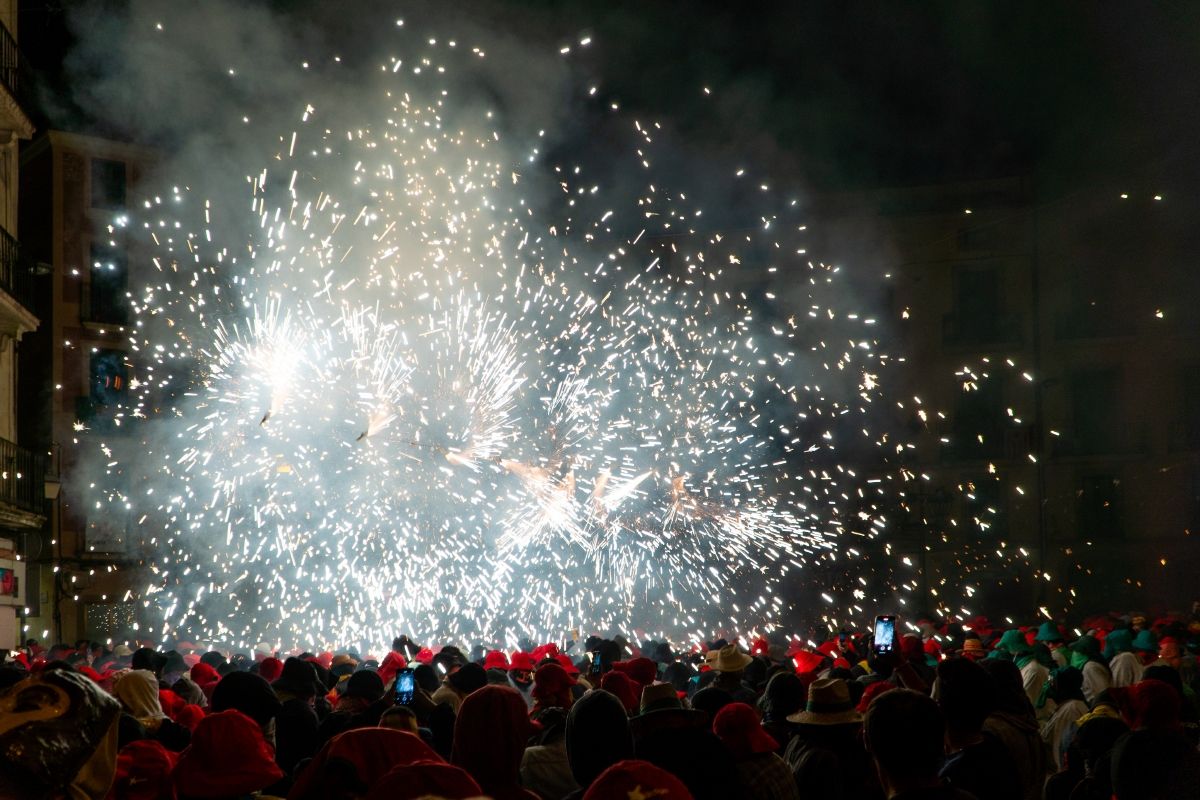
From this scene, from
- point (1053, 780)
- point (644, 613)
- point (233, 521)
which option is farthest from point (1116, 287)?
point (1053, 780)

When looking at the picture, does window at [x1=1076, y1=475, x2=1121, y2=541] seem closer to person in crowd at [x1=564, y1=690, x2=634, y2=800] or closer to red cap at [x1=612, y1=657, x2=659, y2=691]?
red cap at [x1=612, y1=657, x2=659, y2=691]

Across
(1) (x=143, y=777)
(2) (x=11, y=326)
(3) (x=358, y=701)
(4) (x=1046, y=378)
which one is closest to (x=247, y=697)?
(3) (x=358, y=701)

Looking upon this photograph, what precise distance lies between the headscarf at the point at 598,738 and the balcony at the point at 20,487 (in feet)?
47.2

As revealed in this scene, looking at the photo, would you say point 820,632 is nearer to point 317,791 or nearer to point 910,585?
point 910,585

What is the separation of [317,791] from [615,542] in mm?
21385

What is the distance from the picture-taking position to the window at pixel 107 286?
2620cm

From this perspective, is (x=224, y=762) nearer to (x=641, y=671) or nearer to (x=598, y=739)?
(x=598, y=739)

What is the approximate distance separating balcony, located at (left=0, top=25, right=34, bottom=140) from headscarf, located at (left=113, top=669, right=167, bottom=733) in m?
12.5

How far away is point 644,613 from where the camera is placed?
25266 mm

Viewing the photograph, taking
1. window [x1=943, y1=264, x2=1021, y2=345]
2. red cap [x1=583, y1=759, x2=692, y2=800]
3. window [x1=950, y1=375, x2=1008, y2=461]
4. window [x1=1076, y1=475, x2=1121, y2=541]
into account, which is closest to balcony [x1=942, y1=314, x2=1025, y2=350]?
window [x1=943, y1=264, x2=1021, y2=345]

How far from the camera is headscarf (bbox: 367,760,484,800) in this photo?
2.60m

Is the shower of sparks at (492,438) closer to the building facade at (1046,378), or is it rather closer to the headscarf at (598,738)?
the building facade at (1046,378)

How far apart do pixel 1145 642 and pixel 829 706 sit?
8.93 m

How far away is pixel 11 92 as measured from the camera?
16406mm
